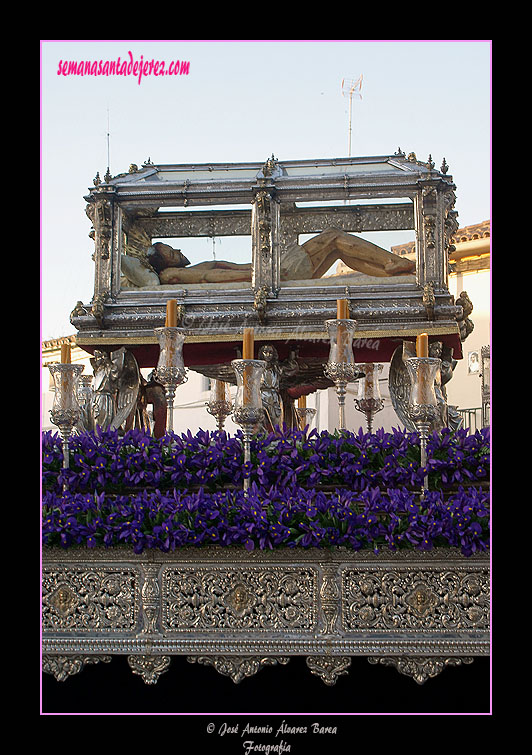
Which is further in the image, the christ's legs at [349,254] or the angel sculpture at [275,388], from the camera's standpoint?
the christ's legs at [349,254]

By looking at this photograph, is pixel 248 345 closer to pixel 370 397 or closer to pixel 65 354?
pixel 65 354

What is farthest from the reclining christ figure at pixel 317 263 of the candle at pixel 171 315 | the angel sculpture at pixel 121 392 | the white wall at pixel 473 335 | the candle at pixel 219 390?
the white wall at pixel 473 335

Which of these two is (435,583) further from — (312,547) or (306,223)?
(306,223)

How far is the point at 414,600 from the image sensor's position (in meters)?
3.74

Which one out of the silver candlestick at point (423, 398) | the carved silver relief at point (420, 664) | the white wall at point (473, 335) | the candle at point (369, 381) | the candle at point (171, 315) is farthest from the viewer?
the white wall at point (473, 335)

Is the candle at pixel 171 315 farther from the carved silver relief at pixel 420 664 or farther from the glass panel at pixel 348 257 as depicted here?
the glass panel at pixel 348 257

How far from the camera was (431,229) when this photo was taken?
7.59m

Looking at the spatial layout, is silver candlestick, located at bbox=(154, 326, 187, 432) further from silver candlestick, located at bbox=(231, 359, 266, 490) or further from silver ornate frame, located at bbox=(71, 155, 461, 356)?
silver ornate frame, located at bbox=(71, 155, 461, 356)

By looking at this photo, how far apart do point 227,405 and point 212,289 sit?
102 centimetres

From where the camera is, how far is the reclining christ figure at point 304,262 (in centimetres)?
777

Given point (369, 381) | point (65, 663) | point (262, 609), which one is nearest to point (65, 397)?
point (65, 663)

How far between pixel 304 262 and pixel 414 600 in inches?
177

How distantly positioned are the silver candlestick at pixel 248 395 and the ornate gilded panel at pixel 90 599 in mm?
838

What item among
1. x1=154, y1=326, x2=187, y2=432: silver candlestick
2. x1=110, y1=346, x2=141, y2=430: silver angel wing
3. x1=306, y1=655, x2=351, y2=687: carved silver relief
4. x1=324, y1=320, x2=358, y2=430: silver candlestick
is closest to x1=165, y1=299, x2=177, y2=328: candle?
x1=154, y1=326, x2=187, y2=432: silver candlestick
